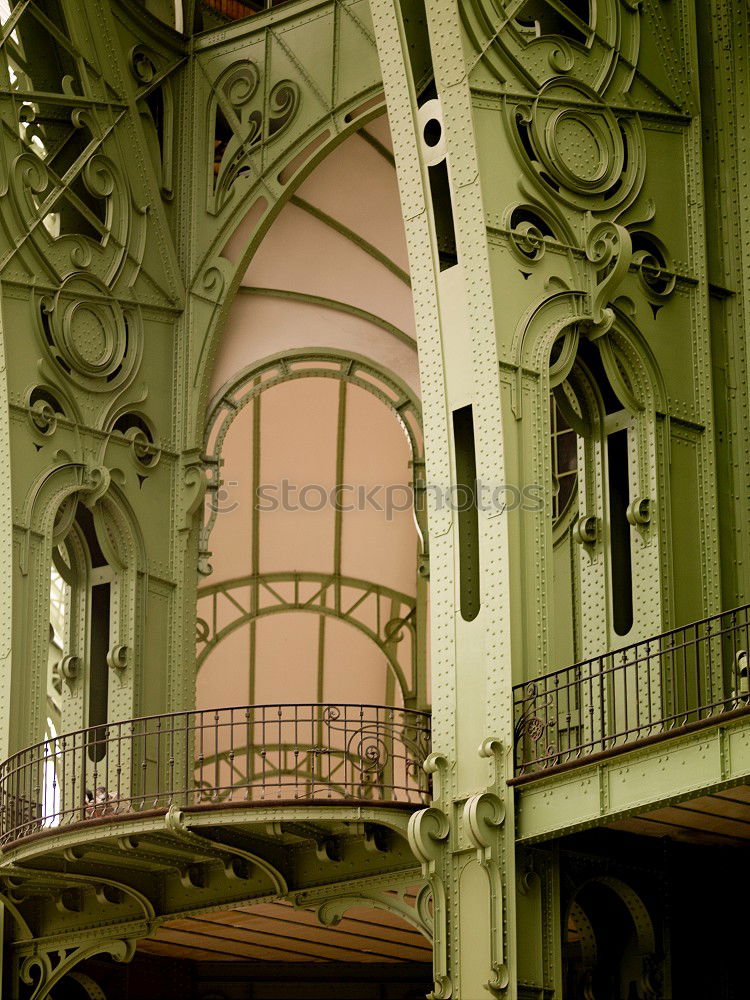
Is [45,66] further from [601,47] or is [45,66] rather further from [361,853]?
[361,853]

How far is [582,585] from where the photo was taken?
19.5 meters

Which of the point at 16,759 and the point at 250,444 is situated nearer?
the point at 16,759

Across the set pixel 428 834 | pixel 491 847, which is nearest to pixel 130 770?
pixel 428 834

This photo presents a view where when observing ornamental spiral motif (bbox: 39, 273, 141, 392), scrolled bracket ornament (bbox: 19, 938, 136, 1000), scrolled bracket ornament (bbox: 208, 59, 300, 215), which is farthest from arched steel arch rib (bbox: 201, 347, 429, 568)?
scrolled bracket ornament (bbox: 19, 938, 136, 1000)

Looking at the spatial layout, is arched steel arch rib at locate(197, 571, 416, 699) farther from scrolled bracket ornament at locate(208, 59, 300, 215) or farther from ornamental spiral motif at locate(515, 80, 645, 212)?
ornamental spiral motif at locate(515, 80, 645, 212)

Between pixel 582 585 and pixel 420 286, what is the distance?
3.41 metres

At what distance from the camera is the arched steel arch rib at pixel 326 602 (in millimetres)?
30047

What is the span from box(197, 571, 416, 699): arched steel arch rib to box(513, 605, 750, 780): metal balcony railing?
34.7 feet

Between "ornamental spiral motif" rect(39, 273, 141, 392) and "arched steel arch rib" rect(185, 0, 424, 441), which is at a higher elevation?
"arched steel arch rib" rect(185, 0, 424, 441)

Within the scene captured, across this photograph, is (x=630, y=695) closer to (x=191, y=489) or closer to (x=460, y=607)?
(x=460, y=607)

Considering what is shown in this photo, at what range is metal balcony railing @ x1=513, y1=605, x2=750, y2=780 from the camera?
17.0 metres

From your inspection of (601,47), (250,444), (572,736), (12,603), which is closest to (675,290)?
(601,47)

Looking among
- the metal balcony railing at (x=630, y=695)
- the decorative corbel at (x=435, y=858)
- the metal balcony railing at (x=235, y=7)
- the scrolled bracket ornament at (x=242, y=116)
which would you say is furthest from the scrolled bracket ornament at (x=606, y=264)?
the metal balcony railing at (x=235, y=7)

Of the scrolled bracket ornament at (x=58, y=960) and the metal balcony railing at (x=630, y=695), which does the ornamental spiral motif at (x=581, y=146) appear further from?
the scrolled bracket ornament at (x=58, y=960)
